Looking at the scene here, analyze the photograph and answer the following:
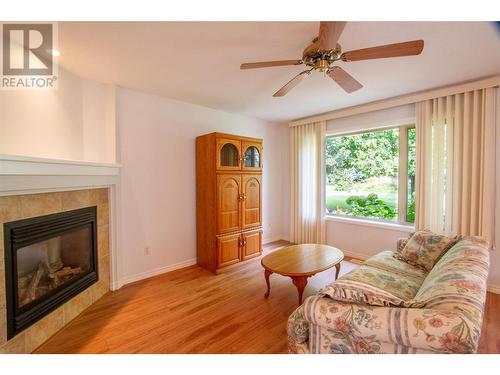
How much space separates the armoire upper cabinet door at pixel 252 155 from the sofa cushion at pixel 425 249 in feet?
6.97

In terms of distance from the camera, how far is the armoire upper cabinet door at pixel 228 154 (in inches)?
120

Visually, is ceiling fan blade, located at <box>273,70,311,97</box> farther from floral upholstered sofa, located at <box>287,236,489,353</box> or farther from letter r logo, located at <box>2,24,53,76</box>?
letter r logo, located at <box>2,24,53,76</box>

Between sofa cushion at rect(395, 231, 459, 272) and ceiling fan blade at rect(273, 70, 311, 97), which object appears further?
sofa cushion at rect(395, 231, 459, 272)

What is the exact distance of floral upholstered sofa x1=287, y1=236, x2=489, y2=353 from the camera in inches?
36.3

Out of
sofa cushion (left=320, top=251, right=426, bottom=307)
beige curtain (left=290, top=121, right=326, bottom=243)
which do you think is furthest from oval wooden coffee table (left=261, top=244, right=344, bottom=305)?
beige curtain (left=290, top=121, right=326, bottom=243)

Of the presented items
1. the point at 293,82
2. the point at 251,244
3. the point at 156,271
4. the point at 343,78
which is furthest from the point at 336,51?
the point at 156,271

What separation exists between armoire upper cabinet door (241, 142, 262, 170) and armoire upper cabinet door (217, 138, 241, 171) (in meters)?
0.11

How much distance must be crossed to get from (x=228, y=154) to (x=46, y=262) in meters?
2.19

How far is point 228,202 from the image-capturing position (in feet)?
10.4

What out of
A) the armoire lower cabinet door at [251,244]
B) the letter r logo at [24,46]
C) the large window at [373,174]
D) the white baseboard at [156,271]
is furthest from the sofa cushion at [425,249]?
the letter r logo at [24,46]

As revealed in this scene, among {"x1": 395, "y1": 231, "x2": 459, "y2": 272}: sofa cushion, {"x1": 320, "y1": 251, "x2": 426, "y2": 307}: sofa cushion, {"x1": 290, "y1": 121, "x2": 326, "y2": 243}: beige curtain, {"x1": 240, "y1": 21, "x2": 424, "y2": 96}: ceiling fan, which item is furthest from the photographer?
{"x1": 290, "y1": 121, "x2": 326, "y2": 243}: beige curtain
